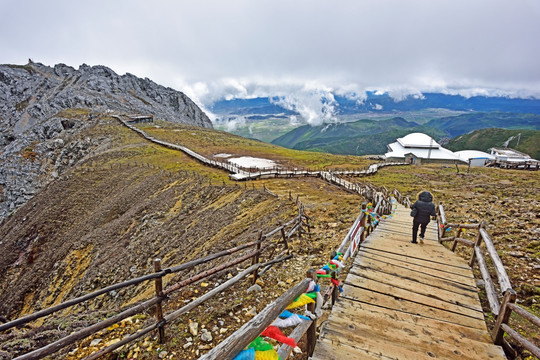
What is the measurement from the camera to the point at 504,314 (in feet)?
14.4

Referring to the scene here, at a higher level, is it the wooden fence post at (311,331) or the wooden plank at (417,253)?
the wooden fence post at (311,331)

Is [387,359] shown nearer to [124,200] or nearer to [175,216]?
[175,216]

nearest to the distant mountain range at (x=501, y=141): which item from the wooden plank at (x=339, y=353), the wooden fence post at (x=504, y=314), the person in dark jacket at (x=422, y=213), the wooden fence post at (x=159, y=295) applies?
the person in dark jacket at (x=422, y=213)

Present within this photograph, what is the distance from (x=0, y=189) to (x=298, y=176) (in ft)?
161

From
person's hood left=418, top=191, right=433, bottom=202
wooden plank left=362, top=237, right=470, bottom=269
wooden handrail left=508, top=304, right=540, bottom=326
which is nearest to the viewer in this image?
wooden handrail left=508, top=304, right=540, bottom=326

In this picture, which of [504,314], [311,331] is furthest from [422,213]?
[311,331]

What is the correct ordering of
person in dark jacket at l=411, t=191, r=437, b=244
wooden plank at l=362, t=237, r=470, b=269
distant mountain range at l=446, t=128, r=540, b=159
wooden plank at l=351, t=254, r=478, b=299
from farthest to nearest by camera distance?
distant mountain range at l=446, t=128, r=540, b=159, person in dark jacket at l=411, t=191, r=437, b=244, wooden plank at l=362, t=237, r=470, b=269, wooden plank at l=351, t=254, r=478, b=299

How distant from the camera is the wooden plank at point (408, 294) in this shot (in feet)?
17.7

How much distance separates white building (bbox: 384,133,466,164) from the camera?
63.8 metres

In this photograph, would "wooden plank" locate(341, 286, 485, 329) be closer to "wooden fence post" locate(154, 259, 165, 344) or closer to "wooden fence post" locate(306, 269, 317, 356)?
"wooden fence post" locate(306, 269, 317, 356)

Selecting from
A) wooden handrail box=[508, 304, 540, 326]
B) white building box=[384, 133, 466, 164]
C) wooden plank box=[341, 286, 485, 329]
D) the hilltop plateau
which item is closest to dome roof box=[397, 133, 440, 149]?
white building box=[384, 133, 466, 164]

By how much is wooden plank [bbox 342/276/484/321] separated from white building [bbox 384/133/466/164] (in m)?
65.0

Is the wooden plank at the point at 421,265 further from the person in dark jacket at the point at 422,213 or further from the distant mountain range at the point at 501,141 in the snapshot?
the distant mountain range at the point at 501,141

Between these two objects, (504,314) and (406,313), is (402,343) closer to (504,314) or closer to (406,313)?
(406,313)
